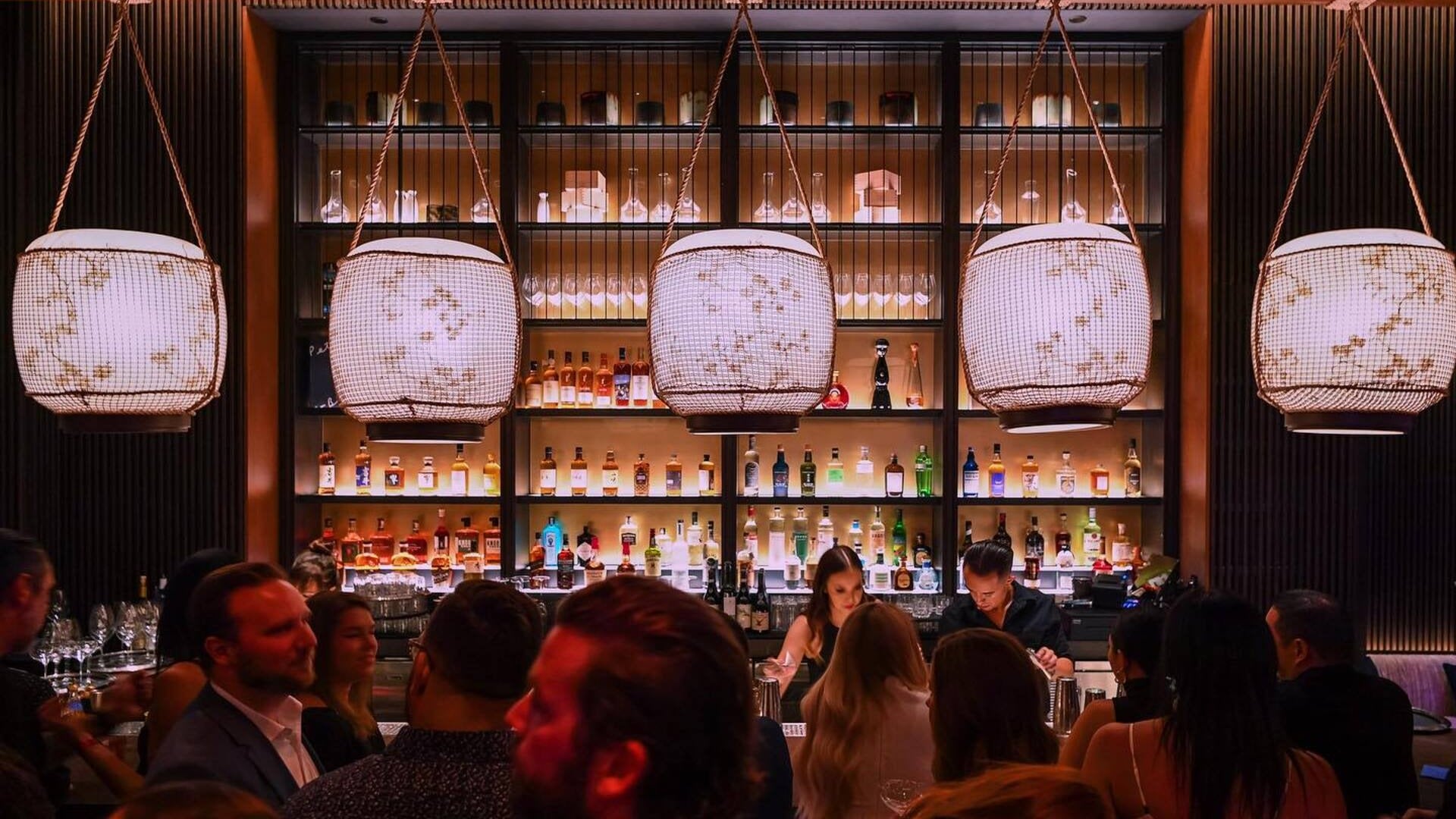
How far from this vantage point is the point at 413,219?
475cm

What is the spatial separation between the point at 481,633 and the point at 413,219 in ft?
12.1

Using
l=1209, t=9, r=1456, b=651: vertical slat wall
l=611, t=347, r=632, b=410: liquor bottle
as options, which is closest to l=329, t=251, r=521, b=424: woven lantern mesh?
l=611, t=347, r=632, b=410: liquor bottle

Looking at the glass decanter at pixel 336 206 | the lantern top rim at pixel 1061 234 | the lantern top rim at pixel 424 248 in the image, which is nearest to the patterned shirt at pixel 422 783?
the lantern top rim at pixel 424 248

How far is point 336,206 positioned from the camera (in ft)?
15.7

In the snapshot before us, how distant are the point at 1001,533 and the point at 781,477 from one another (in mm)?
1027

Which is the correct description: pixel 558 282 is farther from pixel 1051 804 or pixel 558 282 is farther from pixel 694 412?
pixel 1051 804

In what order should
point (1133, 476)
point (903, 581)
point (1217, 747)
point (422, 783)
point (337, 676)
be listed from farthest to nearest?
1. point (1133, 476)
2. point (903, 581)
3. point (337, 676)
4. point (1217, 747)
5. point (422, 783)

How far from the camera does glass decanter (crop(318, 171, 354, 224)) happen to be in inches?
188

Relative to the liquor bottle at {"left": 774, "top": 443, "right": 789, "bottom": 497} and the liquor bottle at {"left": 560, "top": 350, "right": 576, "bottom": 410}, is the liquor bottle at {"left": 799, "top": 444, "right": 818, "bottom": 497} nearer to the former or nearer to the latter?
the liquor bottle at {"left": 774, "top": 443, "right": 789, "bottom": 497}

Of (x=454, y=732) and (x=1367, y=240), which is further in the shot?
(x=1367, y=240)

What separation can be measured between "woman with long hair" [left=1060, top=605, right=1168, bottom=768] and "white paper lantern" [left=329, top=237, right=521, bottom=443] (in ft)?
4.33

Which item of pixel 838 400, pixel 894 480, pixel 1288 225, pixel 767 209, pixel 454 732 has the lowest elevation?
pixel 454 732

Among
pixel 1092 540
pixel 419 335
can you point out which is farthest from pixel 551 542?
pixel 419 335

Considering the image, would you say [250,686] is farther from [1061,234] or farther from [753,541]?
[753,541]
